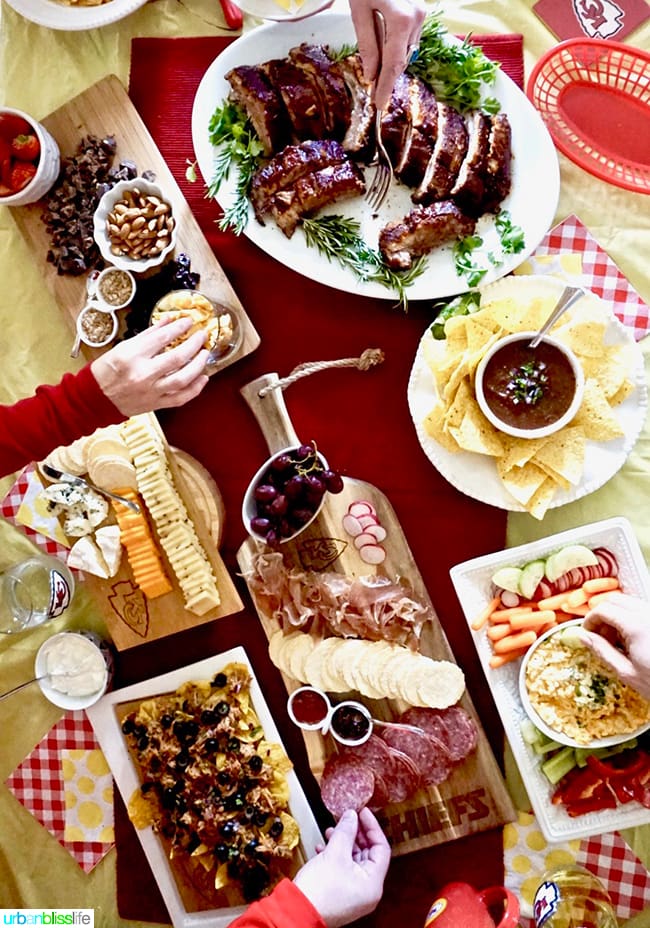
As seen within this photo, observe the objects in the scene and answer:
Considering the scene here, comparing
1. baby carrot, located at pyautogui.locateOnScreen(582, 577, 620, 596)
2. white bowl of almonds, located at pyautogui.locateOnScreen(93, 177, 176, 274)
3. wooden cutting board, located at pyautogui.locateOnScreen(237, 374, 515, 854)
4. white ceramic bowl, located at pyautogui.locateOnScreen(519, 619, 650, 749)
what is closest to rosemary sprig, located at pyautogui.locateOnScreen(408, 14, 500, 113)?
white bowl of almonds, located at pyautogui.locateOnScreen(93, 177, 176, 274)

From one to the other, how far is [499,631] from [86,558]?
1.21 metres

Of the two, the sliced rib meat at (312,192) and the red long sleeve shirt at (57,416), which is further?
the sliced rib meat at (312,192)

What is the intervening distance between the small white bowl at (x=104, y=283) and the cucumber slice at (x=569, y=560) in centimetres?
145

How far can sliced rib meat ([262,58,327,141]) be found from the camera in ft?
8.60

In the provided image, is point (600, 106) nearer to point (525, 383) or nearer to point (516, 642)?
point (525, 383)

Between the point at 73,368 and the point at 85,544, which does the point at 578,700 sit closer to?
the point at 85,544

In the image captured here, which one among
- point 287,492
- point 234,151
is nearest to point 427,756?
point 287,492

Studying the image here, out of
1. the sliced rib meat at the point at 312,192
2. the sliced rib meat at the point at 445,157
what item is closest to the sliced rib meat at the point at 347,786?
the sliced rib meat at the point at 312,192

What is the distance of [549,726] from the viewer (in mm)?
2451

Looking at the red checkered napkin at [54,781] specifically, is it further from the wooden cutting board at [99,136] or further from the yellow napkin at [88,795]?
the wooden cutting board at [99,136]

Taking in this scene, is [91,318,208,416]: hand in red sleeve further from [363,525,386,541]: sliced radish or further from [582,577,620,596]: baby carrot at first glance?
[582,577,620,596]: baby carrot

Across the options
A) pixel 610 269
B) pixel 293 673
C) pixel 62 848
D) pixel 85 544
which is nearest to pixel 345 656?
pixel 293 673

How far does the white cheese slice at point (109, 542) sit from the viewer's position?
2.62 metres

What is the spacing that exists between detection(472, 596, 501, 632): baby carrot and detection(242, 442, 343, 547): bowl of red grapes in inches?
21.3
